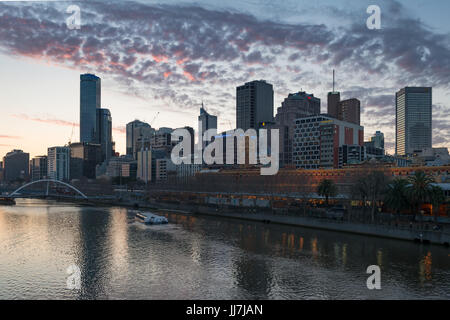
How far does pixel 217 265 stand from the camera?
4144 centimetres

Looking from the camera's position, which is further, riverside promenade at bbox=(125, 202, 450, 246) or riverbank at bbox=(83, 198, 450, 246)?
riverbank at bbox=(83, 198, 450, 246)

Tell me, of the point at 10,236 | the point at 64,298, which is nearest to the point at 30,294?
the point at 64,298

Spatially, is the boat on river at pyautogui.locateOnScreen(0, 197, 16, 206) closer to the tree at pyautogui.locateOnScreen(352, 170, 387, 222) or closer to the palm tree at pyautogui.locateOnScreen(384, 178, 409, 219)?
the tree at pyautogui.locateOnScreen(352, 170, 387, 222)

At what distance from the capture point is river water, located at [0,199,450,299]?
32.3 metres

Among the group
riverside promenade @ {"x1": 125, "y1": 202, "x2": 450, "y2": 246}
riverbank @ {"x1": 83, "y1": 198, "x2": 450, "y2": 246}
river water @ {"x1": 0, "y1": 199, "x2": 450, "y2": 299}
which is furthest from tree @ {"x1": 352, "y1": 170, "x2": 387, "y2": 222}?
river water @ {"x1": 0, "y1": 199, "x2": 450, "y2": 299}

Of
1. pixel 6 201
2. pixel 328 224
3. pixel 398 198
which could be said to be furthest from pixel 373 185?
pixel 6 201

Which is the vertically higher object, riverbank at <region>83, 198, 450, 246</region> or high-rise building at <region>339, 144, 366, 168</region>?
high-rise building at <region>339, 144, 366, 168</region>

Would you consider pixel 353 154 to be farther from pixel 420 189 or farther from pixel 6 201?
pixel 6 201

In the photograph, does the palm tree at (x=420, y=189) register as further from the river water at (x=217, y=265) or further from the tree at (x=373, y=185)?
the river water at (x=217, y=265)

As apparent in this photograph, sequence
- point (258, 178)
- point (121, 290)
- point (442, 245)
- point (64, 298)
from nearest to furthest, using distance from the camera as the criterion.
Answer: point (64, 298)
point (121, 290)
point (442, 245)
point (258, 178)

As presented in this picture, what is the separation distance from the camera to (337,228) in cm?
6500

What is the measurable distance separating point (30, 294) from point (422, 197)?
188 feet

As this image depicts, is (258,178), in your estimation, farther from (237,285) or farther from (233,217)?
(237,285)

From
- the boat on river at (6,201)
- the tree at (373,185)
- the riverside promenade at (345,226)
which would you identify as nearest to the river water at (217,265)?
the riverside promenade at (345,226)
